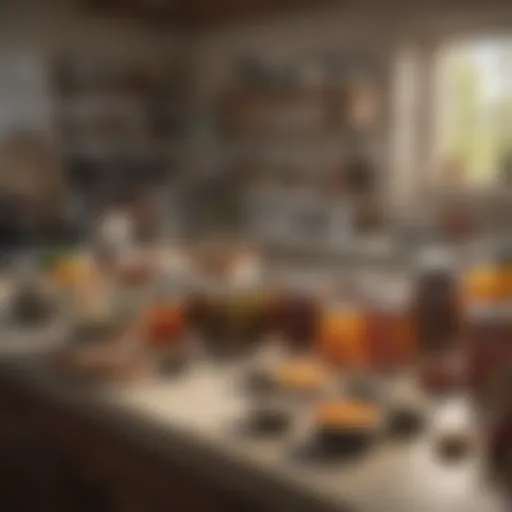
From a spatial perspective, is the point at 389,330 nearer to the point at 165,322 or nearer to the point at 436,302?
the point at 436,302

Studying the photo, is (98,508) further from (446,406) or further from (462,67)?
(462,67)

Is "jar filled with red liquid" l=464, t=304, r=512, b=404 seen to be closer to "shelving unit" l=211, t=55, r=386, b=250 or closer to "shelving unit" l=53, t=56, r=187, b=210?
"shelving unit" l=211, t=55, r=386, b=250

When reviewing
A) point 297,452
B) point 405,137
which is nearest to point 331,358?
point 297,452

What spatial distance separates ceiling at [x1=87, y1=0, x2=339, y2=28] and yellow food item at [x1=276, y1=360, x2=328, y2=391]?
0.29 m

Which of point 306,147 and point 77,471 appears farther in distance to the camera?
point 77,471

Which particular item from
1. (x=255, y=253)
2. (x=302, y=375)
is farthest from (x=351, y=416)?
(x=255, y=253)

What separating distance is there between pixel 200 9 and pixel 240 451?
14.4 inches

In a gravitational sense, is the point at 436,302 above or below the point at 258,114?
below

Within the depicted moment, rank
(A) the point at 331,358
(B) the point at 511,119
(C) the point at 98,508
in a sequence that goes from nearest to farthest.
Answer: (B) the point at 511,119
(A) the point at 331,358
(C) the point at 98,508

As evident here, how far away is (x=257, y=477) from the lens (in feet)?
2.04

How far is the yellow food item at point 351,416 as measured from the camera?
0.63 m

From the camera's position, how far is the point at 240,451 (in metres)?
0.63

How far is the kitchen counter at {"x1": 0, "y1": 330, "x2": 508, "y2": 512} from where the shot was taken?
571 millimetres

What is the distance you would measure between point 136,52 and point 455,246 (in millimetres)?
324
